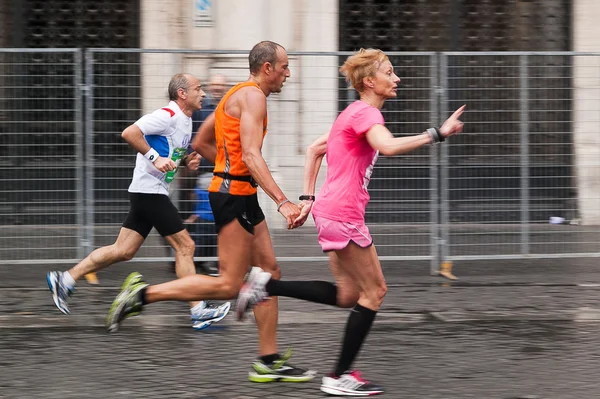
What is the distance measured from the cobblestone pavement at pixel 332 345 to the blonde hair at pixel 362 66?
5.32 ft

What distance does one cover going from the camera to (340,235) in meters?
5.64

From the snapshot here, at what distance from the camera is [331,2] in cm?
1345

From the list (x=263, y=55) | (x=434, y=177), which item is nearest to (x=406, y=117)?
(x=434, y=177)

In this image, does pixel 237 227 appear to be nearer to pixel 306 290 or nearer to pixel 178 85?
pixel 306 290

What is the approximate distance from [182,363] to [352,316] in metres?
1.17

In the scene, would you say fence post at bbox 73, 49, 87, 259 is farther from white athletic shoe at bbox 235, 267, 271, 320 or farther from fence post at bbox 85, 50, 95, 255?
white athletic shoe at bbox 235, 267, 271, 320

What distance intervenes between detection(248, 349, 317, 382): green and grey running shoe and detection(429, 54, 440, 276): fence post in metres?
4.07

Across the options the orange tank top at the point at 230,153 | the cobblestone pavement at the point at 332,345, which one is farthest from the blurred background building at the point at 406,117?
the orange tank top at the point at 230,153

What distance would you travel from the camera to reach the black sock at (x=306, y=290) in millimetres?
5777

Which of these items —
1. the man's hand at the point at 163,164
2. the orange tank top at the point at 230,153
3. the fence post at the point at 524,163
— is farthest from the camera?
the fence post at the point at 524,163

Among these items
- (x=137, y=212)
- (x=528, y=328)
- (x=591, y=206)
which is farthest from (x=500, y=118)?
(x=137, y=212)

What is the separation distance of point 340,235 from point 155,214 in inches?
91.6

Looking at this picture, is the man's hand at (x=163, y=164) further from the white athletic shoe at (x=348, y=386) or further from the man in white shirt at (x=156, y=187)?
the white athletic shoe at (x=348, y=386)

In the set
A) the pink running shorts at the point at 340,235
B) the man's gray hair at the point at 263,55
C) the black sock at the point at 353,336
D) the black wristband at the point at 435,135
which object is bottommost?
the black sock at the point at 353,336
